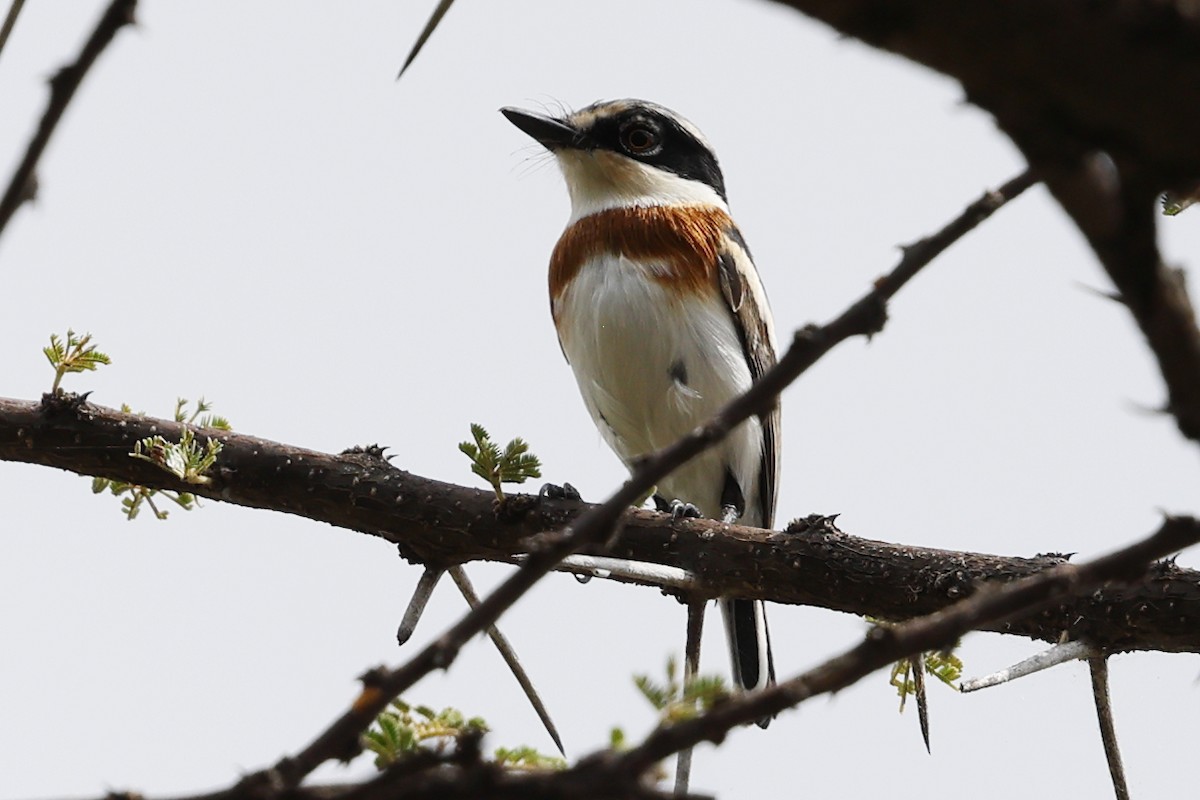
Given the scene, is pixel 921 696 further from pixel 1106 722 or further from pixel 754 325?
pixel 754 325

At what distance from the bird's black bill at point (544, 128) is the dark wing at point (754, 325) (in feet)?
3.22

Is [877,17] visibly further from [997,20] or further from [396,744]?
[396,744]

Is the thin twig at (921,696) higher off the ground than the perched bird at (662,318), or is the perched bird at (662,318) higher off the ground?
the perched bird at (662,318)

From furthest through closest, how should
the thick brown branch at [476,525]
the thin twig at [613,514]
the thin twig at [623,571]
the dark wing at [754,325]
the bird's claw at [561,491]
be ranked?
the dark wing at [754,325]
the bird's claw at [561,491]
the thick brown branch at [476,525]
the thin twig at [623,571]
the thin twig at [613,514]

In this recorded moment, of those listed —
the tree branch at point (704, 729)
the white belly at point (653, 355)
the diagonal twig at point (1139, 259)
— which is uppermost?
the white belly at point (653, 355)

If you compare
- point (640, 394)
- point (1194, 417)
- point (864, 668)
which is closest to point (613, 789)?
point (864, 668)

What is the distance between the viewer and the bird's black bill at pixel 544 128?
7035 millimetres

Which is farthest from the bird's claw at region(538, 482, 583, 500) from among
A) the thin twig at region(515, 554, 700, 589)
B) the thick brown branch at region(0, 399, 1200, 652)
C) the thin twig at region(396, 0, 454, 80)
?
the thin twig at region(396, 0, 454, 80)

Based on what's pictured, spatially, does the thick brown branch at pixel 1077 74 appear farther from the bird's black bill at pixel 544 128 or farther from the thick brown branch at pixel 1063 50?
the bird's black bill at pixel 544 128

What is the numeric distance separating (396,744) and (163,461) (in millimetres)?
2126

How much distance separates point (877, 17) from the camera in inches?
40.1

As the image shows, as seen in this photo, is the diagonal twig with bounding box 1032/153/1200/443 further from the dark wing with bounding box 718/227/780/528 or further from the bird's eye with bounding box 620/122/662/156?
the bird's eye with bounding box 620/122/662/156

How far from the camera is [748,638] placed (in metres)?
6.48

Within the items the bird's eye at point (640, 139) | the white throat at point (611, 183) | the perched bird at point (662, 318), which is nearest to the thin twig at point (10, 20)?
the perched bird at point (662, 318)
